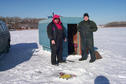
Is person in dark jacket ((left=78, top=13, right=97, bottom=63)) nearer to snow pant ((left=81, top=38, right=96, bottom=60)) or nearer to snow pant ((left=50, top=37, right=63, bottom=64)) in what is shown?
snow pant ((left=81, top=38, right=96, bottom=60))

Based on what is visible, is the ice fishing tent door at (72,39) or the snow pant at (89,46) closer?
the snow pant at (89,46)

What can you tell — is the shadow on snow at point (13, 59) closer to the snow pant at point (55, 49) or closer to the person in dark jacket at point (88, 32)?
the snow pant at point (55, 49)

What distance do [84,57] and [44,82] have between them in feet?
9.76

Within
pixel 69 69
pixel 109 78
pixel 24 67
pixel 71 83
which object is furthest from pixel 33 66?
pixel 109 78

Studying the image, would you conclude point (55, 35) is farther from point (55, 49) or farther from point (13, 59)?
point (13, 59)

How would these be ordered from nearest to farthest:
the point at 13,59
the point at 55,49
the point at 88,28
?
the point at 55,49 < the point at 88,28 < the point at 13,59

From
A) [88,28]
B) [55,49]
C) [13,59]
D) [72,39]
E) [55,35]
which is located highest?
[88,28]

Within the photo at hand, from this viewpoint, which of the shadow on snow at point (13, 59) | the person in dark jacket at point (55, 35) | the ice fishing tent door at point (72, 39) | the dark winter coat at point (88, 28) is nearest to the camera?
the person in dark jacket at point (55, 35)

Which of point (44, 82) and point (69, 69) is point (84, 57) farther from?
point (44, 82)

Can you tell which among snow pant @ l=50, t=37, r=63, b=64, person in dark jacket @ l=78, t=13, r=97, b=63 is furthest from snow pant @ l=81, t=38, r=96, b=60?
snow pant @ l=50, t=37, r=63, b=64

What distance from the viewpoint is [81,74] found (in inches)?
204

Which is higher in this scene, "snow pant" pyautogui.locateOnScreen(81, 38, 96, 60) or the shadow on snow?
"snow pant" pyautogui.locateOnScreen(81, 38, 96, 60)

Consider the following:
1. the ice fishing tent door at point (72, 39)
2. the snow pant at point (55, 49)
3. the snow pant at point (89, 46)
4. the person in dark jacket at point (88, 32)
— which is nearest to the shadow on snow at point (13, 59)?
the snow pant at point (55, 49)

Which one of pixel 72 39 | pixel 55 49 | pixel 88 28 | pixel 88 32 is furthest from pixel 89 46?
pixel 72 39
